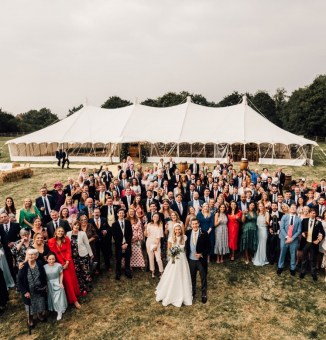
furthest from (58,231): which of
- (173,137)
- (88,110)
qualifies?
(88,110)

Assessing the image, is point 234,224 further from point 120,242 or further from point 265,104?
point 265,104

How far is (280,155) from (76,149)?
59.3 ft

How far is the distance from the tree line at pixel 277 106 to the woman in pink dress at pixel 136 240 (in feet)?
69.8

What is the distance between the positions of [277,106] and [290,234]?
72234 millimetres

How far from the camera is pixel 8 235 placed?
5762 mm

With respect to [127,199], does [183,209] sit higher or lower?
lower

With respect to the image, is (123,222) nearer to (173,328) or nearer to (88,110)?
(173,328)

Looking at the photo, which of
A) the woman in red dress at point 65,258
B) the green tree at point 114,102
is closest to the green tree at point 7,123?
the green tree at point 114,102

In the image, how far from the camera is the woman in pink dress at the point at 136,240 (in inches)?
246

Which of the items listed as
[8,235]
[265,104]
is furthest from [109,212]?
[265,104]

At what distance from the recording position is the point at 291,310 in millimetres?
5125

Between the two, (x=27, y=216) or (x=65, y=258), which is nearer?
(x=65, y=258)

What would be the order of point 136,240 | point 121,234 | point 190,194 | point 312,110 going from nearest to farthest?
point 121,234 → point 136,240 → point 190,194 → point 312,110

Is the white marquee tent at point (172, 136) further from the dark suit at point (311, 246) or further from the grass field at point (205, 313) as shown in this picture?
the grass field at point (205, 313)
